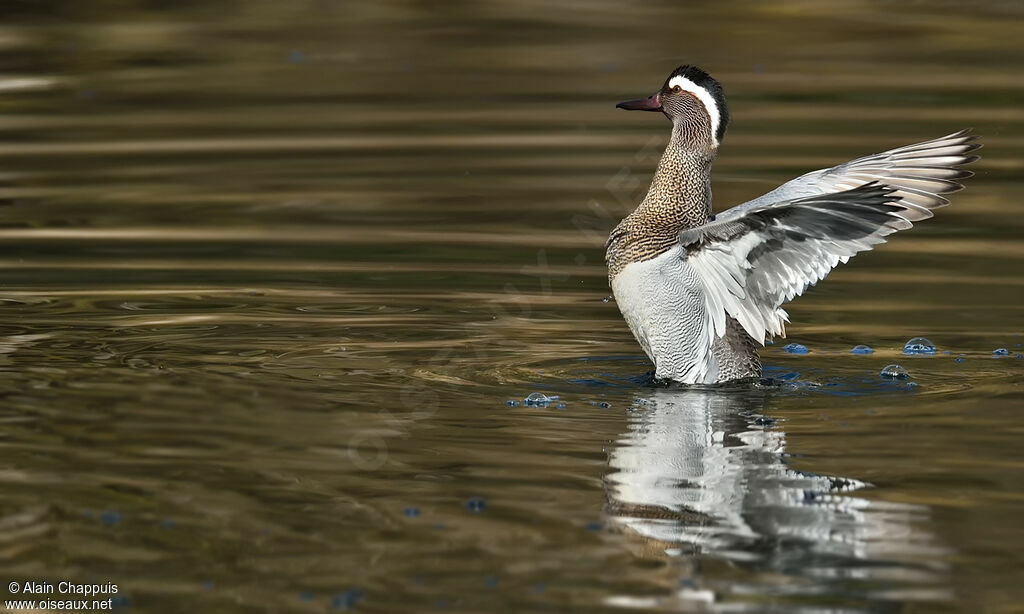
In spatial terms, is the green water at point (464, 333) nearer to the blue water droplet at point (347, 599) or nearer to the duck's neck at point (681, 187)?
the blue water droplet at point (347, 599)

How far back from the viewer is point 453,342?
9.68 meters

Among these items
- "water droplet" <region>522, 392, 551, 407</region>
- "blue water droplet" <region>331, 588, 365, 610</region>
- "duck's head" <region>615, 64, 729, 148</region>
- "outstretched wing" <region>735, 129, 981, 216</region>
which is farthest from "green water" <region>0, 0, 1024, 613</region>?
"duck's head" <region>615, 64, 729, 148</region>

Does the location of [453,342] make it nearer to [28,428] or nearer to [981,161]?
[28,428]

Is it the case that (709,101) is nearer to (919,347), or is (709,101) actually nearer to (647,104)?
(647,104)

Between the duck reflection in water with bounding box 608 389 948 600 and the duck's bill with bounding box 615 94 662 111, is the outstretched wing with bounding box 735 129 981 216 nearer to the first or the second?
the duck's bill with bounding box 615 94 662 111

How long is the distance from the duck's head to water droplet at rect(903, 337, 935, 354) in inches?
61.0

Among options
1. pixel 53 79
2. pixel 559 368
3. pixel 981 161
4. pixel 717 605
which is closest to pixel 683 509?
pixel 717 605

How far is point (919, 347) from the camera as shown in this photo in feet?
Result: 30.8

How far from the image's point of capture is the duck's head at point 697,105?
30.3ft

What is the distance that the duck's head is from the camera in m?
9.25

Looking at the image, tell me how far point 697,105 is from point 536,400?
6.80ft

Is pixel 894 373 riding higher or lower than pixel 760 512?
higher

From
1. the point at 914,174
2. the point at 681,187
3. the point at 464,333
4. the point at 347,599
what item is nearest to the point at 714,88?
the point at 681,187

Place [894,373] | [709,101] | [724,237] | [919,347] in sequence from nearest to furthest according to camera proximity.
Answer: [724,237] < [894,373] < [709,101] < [919,347]
